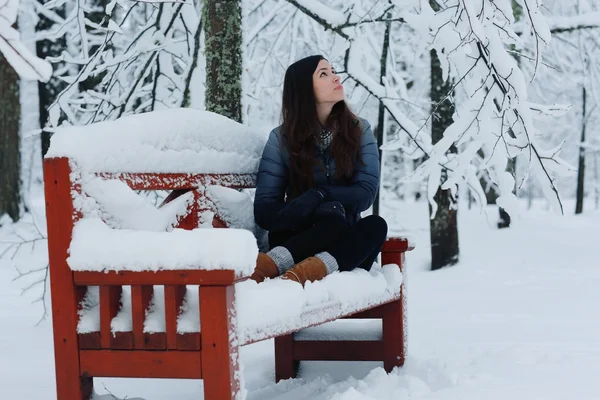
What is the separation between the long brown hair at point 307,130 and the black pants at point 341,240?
35 cm

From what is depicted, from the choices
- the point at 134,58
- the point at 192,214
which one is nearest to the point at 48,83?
the point at 134,58

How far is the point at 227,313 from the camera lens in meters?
2.21

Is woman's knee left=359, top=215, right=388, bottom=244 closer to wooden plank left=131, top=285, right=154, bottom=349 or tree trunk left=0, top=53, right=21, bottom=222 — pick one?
wooden plank left=131, top=285, right=154, bottom=349

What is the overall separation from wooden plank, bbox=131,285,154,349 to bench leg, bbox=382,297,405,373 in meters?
Answer: 1.76

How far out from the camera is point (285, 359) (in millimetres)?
3809

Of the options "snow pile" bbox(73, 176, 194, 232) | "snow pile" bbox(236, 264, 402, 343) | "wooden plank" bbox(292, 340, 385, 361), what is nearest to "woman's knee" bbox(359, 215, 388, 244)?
"snow pile" bbox(236, 264, 402, 343)

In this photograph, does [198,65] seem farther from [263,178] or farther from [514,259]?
[514,259]

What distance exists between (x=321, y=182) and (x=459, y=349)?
1206 mm

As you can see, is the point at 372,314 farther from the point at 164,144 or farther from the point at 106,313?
the point at 106,313

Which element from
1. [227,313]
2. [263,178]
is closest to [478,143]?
[263,178]

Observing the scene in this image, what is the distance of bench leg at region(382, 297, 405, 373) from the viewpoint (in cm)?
385

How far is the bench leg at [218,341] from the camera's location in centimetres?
221

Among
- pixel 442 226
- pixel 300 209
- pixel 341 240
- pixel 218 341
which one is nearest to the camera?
pixel 218 341

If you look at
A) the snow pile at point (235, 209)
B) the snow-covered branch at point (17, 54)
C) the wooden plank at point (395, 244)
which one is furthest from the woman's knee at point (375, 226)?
the snow-covered branch at point (17, 54)
